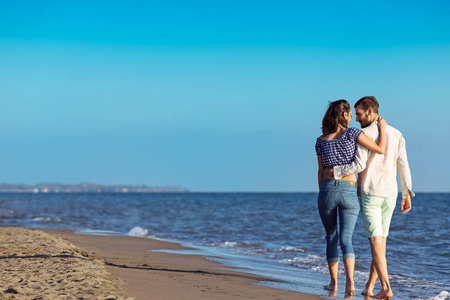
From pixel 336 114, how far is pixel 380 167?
0.68 m

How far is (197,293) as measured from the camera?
4.73 metres

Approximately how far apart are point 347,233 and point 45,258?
3779mm

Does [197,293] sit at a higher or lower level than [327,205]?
lower

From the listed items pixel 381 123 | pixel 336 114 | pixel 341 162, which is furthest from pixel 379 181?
pixel 336 114

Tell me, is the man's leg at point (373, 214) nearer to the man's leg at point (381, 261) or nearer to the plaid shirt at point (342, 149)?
the man's leg at point (381, 261)

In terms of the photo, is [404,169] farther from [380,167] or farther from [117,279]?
[117,279]

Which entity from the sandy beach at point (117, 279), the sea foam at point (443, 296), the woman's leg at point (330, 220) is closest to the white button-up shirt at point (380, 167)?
the woman's leg at point (330, 220)

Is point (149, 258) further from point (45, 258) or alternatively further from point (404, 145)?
point (404, 145)

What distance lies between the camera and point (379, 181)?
15.8 feet

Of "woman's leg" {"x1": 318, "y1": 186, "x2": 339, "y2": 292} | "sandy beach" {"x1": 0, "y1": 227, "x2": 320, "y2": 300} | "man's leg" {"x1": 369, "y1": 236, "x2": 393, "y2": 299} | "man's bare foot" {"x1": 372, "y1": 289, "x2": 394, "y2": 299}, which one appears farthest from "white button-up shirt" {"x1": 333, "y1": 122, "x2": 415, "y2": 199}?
"sandy beach" {"x1": 0, "y1": 227, "x2": 320, "y2": 300}

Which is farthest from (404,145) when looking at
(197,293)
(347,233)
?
(197,293)

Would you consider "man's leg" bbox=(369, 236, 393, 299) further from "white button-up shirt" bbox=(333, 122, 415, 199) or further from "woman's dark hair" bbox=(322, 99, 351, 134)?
"woman's dark hair" bbox=(322, 99, 351, 134)

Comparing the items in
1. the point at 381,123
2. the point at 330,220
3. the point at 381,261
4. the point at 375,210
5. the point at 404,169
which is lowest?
the point at 381,261

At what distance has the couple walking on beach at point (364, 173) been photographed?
190 inches
